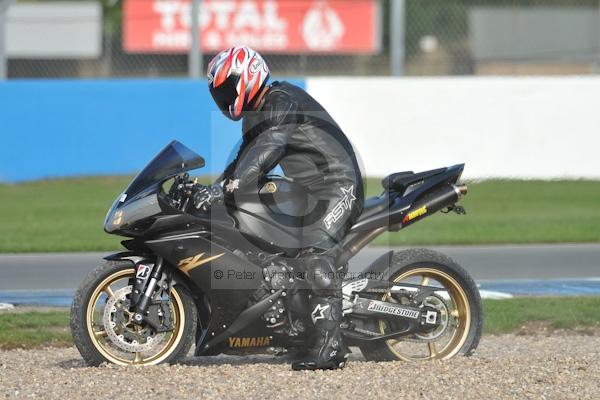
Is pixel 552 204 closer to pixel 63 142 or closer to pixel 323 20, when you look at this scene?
pixel 63 142

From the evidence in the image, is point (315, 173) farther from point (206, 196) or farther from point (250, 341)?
point (250, 341)

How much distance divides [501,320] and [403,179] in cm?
195

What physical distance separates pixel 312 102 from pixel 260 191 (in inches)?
22.5

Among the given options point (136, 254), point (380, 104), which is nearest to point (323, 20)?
point (380, 104)

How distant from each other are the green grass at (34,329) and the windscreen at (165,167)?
1793 millimetres

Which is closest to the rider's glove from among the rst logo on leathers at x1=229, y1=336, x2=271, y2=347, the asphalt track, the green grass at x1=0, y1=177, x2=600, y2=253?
the rst logo on leathers at x1=229, y1=336, x2=271, y2=347

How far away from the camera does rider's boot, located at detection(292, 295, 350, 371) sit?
19.6 ft

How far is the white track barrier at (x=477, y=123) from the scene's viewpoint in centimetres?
1539

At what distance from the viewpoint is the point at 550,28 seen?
24.1m

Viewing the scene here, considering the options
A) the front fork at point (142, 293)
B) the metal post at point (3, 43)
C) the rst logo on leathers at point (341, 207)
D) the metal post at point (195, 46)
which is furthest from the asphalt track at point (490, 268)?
the metal post at point (195, 46)

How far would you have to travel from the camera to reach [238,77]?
5.98 m

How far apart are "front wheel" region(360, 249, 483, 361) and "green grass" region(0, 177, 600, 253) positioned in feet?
18.4

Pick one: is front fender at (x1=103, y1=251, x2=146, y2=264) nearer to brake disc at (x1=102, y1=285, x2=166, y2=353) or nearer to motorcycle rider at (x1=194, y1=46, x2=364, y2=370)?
brake disc at (x1=102, y1=285, x2=166, y2=353)

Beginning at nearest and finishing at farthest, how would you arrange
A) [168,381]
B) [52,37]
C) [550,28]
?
[168,381] < [550,28] < [52,37]
